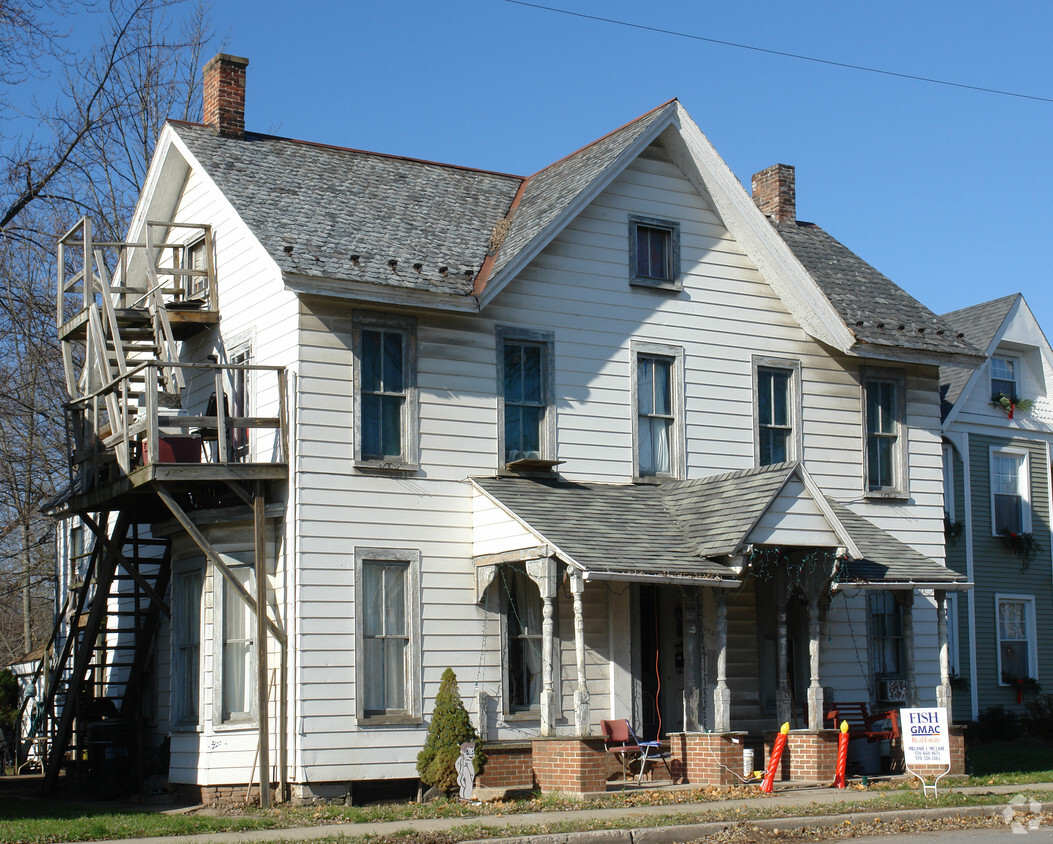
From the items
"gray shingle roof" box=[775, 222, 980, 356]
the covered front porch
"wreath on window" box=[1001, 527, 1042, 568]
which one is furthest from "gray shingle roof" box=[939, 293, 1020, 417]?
the covered front porch

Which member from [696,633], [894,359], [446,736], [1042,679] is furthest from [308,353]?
[1042,679]

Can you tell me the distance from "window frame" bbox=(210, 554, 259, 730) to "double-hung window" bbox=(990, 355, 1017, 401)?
18.9 metres

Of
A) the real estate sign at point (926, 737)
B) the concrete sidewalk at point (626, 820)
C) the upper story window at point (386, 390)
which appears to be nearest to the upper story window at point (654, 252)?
the upper story window at point (386, 390)

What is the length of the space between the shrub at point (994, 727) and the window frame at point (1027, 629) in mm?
1001

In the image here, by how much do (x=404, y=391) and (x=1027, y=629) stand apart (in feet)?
59.9

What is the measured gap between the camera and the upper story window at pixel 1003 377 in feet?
99.0

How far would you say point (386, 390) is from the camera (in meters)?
17.9

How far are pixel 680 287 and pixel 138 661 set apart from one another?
10014 mm

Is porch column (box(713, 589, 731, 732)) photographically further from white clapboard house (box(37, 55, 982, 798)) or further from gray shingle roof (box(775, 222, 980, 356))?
gray shingle roof (box(775, 222, 980, 356))

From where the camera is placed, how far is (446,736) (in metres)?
16.6

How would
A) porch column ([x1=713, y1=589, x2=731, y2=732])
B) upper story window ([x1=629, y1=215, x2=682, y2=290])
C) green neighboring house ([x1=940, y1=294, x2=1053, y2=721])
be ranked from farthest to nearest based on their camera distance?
green neighboring house ([x1=940, y1=294, x2=1053, y2=721]) < upper story window ([x1=629, y1=215, x2=682, y2=290]) < porch column ([x1=713, y1=589, x2=731, y2=732])

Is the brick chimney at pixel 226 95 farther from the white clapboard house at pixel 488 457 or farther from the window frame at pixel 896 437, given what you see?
the window frame at pixel 896 437

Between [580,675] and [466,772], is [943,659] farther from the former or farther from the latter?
[466,772]

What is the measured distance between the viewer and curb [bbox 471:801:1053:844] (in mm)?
12648
